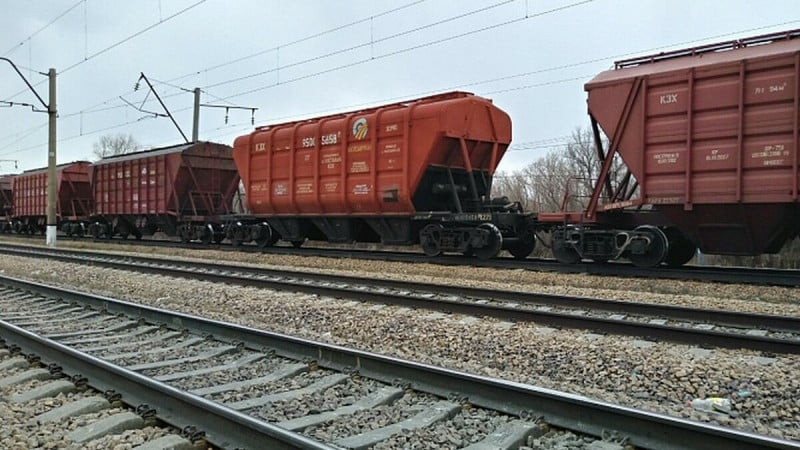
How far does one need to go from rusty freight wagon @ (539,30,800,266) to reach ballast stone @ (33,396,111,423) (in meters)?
9.15

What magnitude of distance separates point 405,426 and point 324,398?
81 centimetres

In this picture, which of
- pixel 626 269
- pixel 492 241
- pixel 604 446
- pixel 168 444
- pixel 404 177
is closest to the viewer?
pixel 604 446

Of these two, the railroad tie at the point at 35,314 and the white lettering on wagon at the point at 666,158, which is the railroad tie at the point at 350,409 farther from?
the white lettering on wagon at the point at 666,158

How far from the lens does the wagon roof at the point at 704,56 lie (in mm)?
9633

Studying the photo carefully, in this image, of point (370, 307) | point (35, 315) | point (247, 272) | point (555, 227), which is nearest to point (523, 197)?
point (555, 227)

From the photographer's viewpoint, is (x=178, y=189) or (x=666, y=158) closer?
(x=666, y=158)

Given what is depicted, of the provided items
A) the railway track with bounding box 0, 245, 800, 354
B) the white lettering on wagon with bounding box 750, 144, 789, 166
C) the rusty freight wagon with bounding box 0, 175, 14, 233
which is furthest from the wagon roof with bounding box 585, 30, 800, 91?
the rusty freight wagon with bounding box 0, 175, 14, 233

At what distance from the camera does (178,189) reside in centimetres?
2192

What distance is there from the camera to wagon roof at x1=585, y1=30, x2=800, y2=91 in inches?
379

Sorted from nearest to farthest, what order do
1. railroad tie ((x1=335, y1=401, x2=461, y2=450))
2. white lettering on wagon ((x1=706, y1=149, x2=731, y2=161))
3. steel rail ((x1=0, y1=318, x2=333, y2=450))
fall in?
steel rail ((x1=0, y1=318, x2=333, y2=450)) → railroad tie ((x1=335, y1=401, x2=461, y2=450)) → white lettering on wagon ((x1=706, y1=149, x2=731, y2=161))

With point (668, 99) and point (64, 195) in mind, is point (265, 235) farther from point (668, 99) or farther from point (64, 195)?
point (64, 195)

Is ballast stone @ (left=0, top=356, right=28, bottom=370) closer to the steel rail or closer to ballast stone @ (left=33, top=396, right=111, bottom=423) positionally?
the steel rail

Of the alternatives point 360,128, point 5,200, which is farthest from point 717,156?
point 5,200

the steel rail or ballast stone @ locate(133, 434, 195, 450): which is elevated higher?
the steel rail
